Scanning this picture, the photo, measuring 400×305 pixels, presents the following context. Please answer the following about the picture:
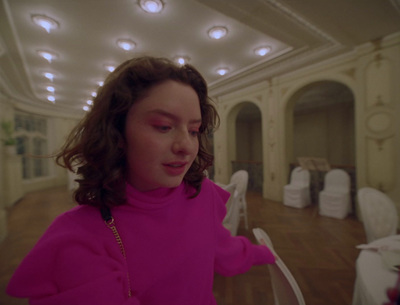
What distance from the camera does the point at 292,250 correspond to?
2486 millimetres

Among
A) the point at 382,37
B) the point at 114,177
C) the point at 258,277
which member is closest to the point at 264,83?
the point at 382,37

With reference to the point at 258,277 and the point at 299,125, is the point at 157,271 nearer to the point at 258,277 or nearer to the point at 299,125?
the point at 258,277

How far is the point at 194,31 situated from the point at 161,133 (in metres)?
3.09

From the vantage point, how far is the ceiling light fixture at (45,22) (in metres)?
2.54

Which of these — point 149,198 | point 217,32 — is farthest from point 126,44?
point 149,198

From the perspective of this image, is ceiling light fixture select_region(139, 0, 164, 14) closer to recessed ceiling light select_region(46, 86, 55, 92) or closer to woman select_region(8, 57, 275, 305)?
woman select_region(8, 57, 275, 305)

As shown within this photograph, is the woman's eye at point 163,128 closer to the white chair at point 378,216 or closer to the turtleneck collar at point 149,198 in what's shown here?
the turtleneck collar at point 149,198

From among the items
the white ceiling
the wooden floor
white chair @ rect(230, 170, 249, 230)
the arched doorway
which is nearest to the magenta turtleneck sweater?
the wooden floor

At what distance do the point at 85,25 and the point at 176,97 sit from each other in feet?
10.6

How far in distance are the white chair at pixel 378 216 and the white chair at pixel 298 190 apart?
8.39ft

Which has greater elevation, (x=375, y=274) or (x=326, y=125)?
(x=326, y=125)

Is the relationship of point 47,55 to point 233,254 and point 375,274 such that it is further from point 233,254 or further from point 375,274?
point 375,274

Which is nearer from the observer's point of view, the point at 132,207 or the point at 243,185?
the point at 132,207

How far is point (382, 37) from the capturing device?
10.1 feet
